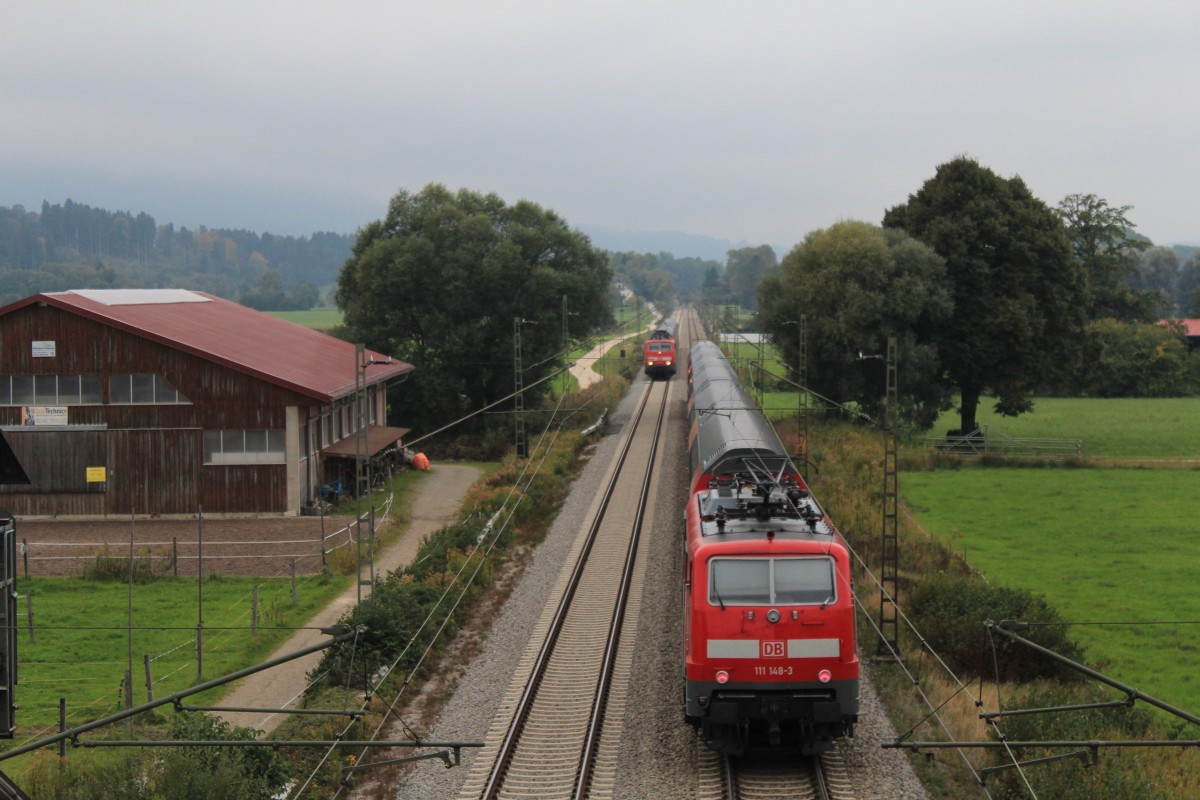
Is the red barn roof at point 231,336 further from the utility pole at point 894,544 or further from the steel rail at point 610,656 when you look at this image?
the utility pole at point 894,544

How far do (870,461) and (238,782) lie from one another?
32522 millimetres

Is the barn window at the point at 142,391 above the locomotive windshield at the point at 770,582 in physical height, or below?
above

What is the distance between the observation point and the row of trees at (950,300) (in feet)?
170

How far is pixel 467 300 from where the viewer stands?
58.0m

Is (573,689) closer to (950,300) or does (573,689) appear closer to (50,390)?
(50,390)

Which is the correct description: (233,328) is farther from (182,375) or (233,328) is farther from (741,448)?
(741,448)

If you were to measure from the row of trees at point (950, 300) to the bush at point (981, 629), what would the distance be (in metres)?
28.2

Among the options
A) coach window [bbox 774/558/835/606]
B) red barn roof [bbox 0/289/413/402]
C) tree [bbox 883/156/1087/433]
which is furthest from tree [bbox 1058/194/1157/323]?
coach window [bbox 774/558/835/606]

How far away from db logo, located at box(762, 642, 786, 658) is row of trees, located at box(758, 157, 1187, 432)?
37362mm

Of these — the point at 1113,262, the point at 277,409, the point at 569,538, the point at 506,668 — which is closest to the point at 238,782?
the point at 506,668

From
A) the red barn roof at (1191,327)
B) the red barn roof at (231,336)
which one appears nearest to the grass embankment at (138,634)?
the red barn roof at (231,336)

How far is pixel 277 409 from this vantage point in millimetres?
37125

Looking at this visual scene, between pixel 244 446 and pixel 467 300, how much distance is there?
22.2 meters

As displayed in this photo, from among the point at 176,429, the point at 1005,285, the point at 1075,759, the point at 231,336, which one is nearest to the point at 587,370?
the point at 1005,285
